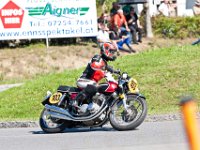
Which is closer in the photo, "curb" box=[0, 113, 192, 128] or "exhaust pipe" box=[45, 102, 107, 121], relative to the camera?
"exhaust pipe" box=[45, 102, 107, 121]

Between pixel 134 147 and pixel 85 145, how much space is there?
3.19ft

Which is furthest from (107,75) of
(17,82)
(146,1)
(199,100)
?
(146,1)

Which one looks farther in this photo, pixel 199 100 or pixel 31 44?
pixel 31 44

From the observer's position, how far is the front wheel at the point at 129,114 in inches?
442

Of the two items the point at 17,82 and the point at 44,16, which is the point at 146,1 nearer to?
the point at 44,16

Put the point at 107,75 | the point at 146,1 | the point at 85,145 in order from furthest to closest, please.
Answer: the point at 146,1, the point at 107,75, the point at 85,145

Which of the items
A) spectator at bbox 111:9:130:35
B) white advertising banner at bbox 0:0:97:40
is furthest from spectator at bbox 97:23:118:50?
white advertising banner at bbox 0:0:97:40

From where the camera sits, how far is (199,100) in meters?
14.5

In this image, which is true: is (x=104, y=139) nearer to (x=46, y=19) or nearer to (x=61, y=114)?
(x=61, y=114)

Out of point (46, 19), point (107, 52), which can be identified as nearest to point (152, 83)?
point (107, 52)

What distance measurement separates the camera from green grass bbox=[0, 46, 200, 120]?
48.0 ft

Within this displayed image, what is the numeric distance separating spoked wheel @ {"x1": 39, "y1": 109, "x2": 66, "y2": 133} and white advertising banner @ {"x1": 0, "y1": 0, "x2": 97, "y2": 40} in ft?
43.1

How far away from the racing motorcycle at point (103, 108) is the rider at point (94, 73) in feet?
0.26

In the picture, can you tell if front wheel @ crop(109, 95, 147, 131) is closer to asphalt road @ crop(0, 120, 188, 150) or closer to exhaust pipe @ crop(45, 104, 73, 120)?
asphalt road @ crop(0, 120, 188, 150)
